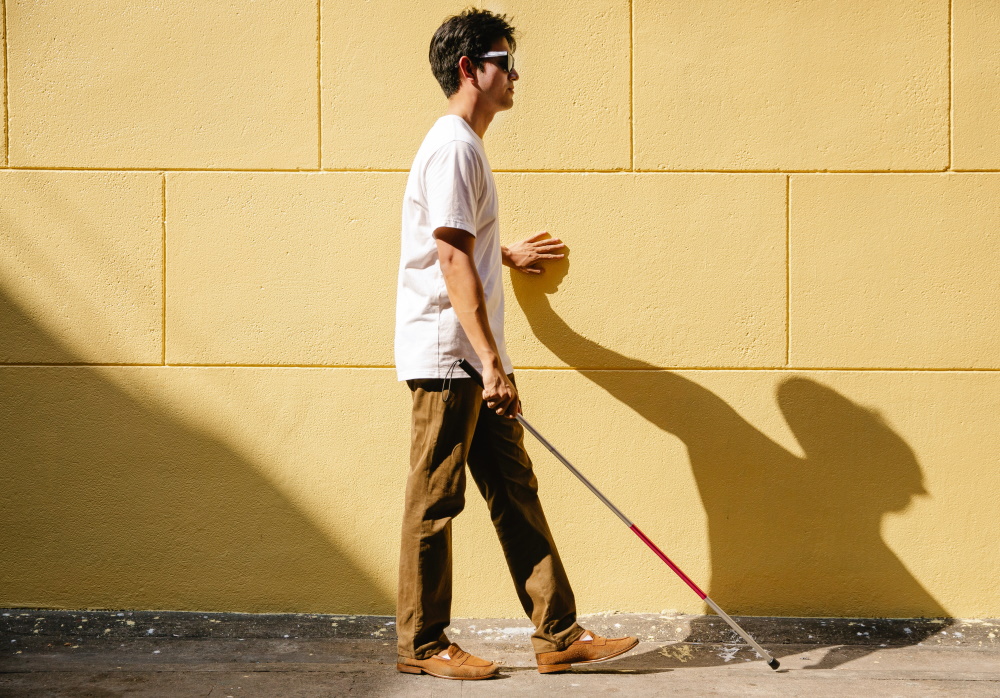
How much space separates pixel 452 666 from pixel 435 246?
1406 millimetres

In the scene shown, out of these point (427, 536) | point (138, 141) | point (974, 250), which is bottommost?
point (427, 536)

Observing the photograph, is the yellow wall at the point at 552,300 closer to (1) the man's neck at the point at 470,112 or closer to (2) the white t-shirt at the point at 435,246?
(1) the man's neck at the point at 470,112

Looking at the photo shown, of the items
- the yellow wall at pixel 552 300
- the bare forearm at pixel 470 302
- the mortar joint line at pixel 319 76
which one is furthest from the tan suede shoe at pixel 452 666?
the mortar joint line at pixel 319 76

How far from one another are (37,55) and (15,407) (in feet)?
4.62

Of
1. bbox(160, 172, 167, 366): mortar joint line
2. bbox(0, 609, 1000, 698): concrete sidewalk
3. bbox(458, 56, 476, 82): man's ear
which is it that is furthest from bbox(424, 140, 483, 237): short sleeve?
bbox(0, 609, 1000, 698): concrete sidewalk

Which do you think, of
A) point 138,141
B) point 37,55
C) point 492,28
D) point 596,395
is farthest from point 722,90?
point 37,55

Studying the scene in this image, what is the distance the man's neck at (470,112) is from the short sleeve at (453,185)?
20cm

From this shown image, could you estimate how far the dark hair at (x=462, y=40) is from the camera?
120 inches

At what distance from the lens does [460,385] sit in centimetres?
298

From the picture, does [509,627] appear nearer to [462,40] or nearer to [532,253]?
[532,253]

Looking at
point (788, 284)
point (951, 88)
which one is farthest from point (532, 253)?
point (951, 88)

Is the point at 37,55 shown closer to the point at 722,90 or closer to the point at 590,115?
the point at 590,115

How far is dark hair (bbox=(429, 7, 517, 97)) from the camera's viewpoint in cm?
305

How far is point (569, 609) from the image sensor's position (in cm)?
314
